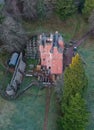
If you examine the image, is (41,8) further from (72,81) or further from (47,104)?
(72,81)

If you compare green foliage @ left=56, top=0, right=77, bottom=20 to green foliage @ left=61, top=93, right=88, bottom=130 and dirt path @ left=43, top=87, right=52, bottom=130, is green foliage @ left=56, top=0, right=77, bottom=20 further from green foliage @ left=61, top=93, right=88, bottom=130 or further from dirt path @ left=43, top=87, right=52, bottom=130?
green foliage @ left=61, top=93, right=88, bottom=130

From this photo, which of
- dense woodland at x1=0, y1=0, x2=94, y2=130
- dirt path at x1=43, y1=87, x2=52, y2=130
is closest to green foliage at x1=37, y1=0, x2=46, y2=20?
dense woodland at x1=0, y1=0, x2=94, y2=130

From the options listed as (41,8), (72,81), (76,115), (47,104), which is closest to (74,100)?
(76,115)

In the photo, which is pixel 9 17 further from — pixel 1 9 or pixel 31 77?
pixel 31 77

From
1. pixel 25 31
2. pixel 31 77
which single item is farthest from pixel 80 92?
pixel 25 31

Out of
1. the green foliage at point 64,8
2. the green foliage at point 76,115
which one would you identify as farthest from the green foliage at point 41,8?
the green foliage at point 76,115

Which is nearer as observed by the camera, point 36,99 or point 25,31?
point 36,99
